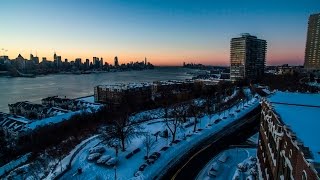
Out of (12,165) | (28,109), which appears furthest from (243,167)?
(28,109)

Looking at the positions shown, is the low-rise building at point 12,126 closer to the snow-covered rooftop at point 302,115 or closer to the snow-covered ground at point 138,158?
the snow-covered ground at point 138,158

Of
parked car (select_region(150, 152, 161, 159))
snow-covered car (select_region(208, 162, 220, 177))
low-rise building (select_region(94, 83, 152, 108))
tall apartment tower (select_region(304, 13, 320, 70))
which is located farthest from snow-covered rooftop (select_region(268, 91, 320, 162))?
tall apartment tower (select_region(304, 13, 320, 70))

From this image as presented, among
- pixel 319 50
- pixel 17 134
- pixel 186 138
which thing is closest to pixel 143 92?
pixel 17 134

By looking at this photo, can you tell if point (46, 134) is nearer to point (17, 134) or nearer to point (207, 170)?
point (17, 134)

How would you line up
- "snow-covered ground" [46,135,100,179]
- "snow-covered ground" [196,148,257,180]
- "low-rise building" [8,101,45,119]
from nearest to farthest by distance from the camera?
1. "snow-covered ground" [196,148,257,180]
2. "snow-covered ground" [46,135,100,179]
3. "low-rise building" [8,101,45,119]

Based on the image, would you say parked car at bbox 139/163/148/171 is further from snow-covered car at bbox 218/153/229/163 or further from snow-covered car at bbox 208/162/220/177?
snow-covered car at bbox 218/153/229/163

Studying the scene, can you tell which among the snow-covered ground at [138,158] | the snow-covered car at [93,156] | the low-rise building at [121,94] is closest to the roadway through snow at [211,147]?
the snow-covered ground at [138,158]

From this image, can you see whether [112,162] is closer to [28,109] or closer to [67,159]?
[67,159]
